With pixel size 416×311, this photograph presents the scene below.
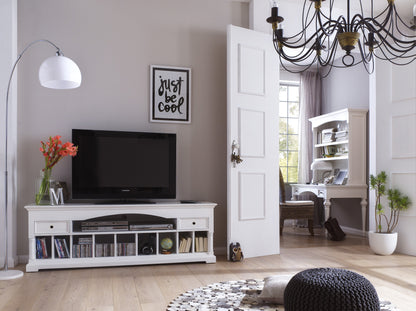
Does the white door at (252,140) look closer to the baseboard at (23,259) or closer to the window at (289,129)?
the baseboard at (23,259)

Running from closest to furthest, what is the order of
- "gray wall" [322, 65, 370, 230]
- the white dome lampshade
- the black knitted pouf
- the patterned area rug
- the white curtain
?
the black knitted pouf → the patterned area rug → the white dome lampshade → "gray wall" [322, 65, 370, 230] → the white curtain

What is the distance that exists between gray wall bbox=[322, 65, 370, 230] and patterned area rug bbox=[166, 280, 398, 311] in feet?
10.9

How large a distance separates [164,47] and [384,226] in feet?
10.6

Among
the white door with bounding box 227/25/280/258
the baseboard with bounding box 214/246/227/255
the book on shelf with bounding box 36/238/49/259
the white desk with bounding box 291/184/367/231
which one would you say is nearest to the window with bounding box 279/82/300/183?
the white desk with bounding box 291/184/367/231

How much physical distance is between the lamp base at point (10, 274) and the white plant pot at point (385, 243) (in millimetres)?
3509

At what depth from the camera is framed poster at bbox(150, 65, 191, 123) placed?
A: 421 cm

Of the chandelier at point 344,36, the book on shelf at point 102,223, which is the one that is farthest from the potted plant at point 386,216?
the book on shelf at point 102,223

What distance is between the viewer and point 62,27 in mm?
4012

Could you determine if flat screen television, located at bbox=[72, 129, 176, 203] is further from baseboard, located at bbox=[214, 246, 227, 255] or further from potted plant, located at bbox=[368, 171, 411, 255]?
potted plant, located at bbox=[368, 171, 411, 255]

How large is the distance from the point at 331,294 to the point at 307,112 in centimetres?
533

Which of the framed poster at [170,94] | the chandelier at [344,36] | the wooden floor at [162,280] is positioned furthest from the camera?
the framed poster at [170,94]

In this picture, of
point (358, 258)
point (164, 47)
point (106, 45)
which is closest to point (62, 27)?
point (106, 45)

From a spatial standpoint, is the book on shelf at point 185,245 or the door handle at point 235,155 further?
the door handle at point 235,155

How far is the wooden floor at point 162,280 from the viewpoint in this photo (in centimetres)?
267
